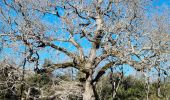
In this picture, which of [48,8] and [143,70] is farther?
[48,8]

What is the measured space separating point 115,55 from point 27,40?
17.7 feet

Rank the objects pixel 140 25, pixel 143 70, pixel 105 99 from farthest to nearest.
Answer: pixel 105 99 < pixel 140 25 < pixel 143 70

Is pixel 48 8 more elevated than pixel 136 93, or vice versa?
pixel 48 8

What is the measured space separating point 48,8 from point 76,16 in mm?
1849

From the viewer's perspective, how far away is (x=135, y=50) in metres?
23.1

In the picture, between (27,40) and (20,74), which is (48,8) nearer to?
(27,40)

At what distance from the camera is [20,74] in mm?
24891

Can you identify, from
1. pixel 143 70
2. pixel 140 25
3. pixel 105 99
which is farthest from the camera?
pixel 105 99

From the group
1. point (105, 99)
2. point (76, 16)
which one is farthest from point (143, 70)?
point (105, 99)

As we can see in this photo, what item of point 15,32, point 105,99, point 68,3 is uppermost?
point 68,3

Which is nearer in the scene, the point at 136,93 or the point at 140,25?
the point at 140,25

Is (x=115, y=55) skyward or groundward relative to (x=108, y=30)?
groundward

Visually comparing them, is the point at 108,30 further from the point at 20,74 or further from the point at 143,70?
the point at 20,74

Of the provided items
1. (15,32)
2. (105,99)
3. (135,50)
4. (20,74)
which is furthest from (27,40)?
(105,99)
